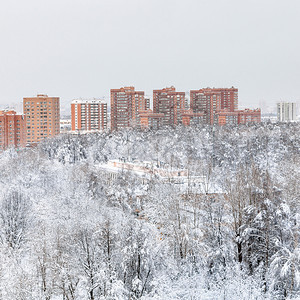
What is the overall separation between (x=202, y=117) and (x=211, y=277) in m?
42.7

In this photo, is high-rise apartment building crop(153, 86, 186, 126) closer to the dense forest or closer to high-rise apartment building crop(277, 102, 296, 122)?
high-rise apartment building crop(277, 102, 296, 122)

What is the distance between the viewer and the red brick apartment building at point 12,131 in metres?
39.8

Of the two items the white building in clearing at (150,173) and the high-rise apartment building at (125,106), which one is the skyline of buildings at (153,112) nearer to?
the high-rise apartment building at (125,106)

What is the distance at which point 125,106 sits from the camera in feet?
179

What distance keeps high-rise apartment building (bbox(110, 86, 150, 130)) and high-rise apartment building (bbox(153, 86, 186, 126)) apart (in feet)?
8.48

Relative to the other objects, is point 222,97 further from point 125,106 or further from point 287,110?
point 287,110

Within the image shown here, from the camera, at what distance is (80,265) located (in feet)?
30.8

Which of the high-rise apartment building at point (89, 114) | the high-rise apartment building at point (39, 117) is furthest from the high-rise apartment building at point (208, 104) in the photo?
the high-rise apartment building at point (39, 117)

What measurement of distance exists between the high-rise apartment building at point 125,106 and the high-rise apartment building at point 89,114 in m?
2.81

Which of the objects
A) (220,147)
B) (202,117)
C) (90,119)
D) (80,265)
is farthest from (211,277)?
(90,119)

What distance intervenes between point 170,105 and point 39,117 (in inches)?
713

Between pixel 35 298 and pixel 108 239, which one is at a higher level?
pixel 108 239

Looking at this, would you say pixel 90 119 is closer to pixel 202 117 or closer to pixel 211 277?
pixel 202 117

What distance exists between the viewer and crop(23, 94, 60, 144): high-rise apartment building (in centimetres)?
4403
